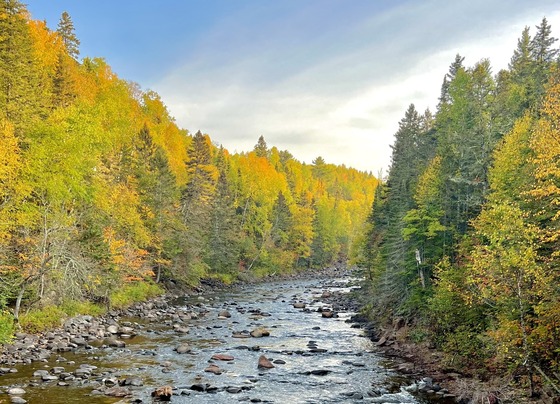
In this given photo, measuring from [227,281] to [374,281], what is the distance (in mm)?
28257

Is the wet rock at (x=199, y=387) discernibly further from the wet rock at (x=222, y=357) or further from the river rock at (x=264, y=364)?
the wet rock at (x=222, y=357)

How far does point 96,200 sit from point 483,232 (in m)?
28.3

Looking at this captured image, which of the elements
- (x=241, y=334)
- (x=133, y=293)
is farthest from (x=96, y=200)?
(x=241, y=334)

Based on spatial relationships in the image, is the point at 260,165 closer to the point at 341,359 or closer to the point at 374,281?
the point at 374,281

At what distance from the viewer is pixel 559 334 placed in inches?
599

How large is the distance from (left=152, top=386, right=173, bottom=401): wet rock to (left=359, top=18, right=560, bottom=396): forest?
1345cm

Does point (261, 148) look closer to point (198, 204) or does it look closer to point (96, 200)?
point (198, 204)

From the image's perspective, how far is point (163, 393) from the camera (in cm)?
1698

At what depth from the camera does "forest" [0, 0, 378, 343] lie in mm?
24422

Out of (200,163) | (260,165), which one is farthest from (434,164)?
(260,165)

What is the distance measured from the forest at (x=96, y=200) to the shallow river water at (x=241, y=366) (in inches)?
163

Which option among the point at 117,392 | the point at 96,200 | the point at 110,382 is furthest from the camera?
the point at 96,200

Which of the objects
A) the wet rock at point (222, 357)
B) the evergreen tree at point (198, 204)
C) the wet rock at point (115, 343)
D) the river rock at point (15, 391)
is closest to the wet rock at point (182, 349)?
the wet rock at point (222, 357)

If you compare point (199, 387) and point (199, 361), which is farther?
point (199, 361)
